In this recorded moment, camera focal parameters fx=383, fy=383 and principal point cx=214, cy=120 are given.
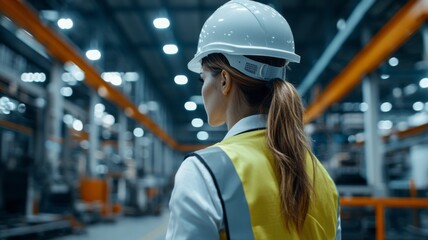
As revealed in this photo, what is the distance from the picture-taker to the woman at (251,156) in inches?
26.6

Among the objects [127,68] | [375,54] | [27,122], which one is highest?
[127,68]

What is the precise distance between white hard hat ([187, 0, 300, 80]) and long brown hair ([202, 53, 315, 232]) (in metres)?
0.02

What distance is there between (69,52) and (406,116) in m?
13.9

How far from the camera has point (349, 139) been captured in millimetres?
11156

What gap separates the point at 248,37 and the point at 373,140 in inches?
272

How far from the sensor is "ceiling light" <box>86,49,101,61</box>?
979cm

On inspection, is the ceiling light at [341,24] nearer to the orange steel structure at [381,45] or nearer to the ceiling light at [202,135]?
the orange steel structure at [381,45]

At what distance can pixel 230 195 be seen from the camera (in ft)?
2.23

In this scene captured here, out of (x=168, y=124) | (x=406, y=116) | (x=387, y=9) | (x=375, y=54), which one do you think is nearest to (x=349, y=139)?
(x=387, y=9)

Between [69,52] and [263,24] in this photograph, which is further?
[69,52]

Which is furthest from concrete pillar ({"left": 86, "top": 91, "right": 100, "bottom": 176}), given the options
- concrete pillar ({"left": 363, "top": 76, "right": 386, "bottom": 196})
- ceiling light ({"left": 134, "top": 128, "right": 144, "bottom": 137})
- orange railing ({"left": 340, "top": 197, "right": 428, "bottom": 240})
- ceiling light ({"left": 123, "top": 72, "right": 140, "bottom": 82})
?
orange railing ({"left": 340, "top": 197, "right": 428, "bottom": 240})

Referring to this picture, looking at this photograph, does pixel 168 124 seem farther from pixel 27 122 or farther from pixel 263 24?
pixel 263 24

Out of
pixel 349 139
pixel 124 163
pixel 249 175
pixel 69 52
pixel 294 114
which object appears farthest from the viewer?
pixel 124 163

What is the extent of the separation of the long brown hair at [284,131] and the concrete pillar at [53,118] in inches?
256
